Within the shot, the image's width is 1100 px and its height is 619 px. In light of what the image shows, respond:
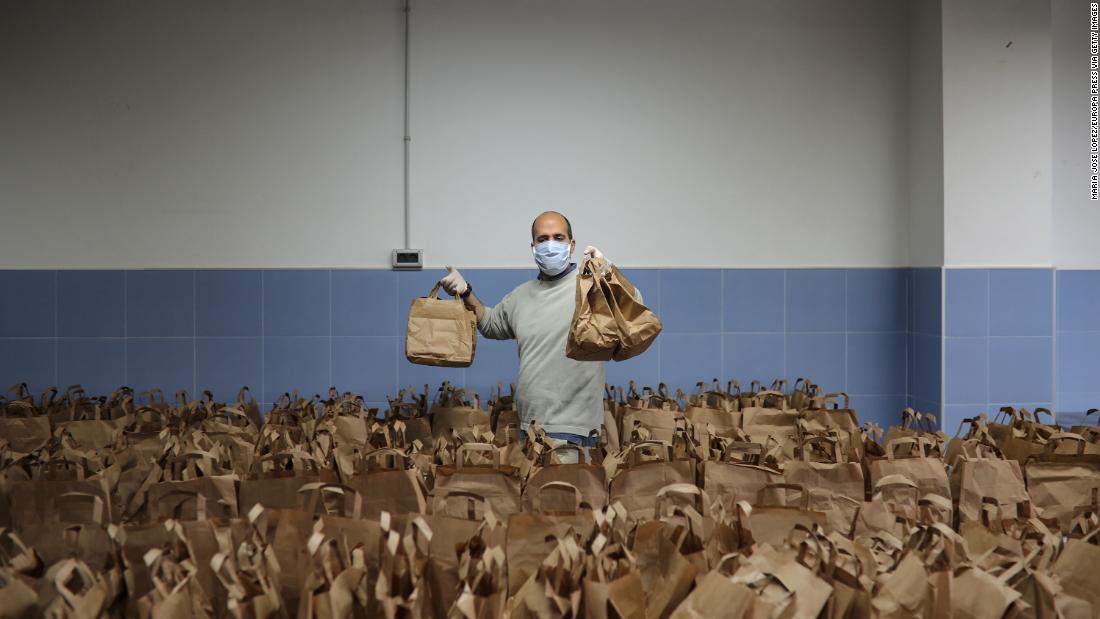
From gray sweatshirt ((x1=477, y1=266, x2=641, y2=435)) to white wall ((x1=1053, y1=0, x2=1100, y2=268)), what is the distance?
380cm

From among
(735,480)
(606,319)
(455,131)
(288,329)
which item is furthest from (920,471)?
(288,329)

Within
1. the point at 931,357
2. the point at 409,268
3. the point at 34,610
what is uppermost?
the point at 409,268

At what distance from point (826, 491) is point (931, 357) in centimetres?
312

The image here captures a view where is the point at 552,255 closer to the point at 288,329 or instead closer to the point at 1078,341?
the point at 288,329

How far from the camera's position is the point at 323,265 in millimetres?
5562

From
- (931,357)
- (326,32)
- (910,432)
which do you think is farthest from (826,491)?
(326,32)

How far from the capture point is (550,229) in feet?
13.3

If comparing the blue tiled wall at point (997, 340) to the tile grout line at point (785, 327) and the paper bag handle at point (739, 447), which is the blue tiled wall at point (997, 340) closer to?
the tile grout line at point (785, 327)

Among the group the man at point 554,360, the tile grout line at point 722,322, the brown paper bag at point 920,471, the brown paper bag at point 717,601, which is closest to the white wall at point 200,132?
the man at point 554,360

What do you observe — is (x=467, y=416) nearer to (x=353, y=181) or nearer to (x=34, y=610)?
(x=353, y=181)

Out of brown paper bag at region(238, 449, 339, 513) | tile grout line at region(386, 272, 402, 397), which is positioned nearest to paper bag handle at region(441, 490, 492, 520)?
brown paper bag at region(238, 449, 339, 513)

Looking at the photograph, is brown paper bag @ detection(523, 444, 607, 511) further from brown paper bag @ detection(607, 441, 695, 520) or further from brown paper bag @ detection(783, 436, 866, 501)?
brown paper bag @ detection(783, 436, 866, 501)

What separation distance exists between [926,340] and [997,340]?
14.7 inches

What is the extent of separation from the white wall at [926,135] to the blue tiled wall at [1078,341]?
118cm
